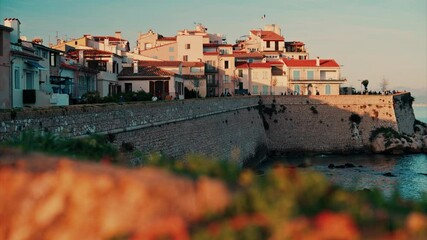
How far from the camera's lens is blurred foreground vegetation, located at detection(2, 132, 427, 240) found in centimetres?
582

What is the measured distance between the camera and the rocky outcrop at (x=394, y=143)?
60938mm

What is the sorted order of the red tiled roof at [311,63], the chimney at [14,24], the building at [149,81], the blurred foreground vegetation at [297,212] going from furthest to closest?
1. the red tiled roof at [311,63]
2. the building at [149,81]
3. the chimney at [14,24]
4. the blurred foreground vegetation at [297,212]

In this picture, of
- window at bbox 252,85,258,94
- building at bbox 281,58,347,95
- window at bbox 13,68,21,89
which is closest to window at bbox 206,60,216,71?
window at bbox 252,85,258,94

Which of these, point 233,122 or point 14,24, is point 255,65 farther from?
point 14,24

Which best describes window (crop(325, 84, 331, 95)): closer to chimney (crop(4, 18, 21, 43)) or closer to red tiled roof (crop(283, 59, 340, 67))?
red tiled roof (crop(283, 59, 340, 67))

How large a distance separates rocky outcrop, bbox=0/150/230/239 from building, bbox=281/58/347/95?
70655mm

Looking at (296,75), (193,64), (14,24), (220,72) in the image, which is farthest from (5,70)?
(296,75)

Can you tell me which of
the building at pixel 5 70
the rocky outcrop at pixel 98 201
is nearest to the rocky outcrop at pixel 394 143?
the building at pixel 5 70

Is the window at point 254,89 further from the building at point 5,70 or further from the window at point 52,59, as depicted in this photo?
the building at point 5,70

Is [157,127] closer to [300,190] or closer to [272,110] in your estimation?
[300,190]

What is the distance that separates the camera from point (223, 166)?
798 cm

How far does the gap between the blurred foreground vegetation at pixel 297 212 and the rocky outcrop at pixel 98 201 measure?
0.18 m

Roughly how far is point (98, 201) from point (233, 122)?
137 ft

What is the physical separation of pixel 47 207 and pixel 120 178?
1192mm
